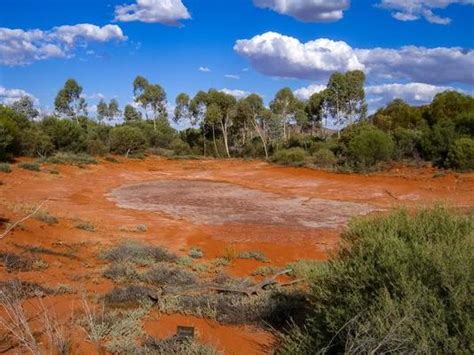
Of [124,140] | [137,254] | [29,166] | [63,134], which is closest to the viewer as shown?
[137,254]

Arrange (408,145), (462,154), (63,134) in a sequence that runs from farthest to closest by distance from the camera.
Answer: (63,134) → (408,145) → (462,154)

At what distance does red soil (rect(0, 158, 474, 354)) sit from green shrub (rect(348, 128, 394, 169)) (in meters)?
2.11

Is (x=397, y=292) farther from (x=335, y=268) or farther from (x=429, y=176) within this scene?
(x=429, y=176)

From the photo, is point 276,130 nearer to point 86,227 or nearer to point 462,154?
point 462,154

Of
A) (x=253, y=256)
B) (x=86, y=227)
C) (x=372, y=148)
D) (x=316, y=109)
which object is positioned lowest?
(x=253, y=256)

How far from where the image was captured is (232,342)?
6.29 metres

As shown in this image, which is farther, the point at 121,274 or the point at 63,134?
the point at 63,134

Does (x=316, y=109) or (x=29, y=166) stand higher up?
(x=316, y=109)

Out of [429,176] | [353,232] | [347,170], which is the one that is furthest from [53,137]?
[353,232]

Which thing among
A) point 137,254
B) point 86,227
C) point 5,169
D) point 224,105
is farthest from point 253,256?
point 224,105

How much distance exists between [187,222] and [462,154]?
17464mm

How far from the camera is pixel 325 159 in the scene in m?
34.8

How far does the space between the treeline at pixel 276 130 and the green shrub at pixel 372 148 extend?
0.22 ft

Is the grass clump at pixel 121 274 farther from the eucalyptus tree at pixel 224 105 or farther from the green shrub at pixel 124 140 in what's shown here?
the eucalyptus tree at pixel 224 105
